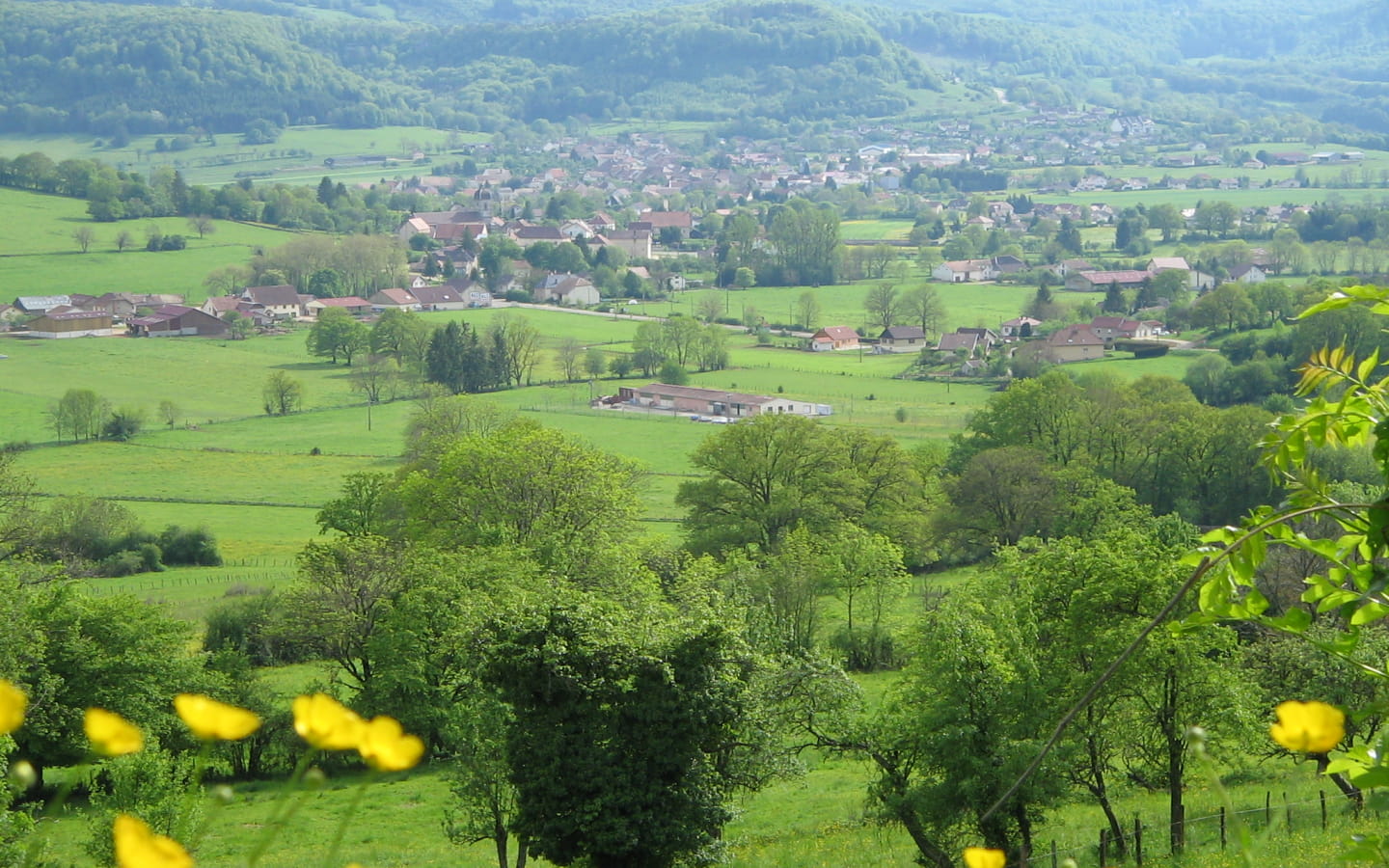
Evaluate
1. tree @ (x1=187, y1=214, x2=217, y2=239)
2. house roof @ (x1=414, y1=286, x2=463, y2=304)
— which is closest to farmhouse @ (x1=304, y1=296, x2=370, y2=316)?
house roof @ (x1=414, y1=286, x2=463, y2=304)

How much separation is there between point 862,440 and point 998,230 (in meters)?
119

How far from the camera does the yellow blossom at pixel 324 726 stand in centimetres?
190

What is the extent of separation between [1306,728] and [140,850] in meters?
1.72

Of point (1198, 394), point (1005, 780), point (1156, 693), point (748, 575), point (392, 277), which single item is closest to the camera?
point (1005, 780)

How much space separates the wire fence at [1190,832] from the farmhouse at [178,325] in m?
102

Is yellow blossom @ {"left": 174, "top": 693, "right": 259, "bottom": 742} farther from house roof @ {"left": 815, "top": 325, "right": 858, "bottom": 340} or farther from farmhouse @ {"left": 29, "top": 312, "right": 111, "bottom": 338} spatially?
farmhouse @ {"left": 29, "top": 312, "right": 111, "bottom": 338}

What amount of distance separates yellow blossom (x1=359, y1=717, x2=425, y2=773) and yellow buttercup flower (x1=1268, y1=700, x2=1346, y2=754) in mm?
1319

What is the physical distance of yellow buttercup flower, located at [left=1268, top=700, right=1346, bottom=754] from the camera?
221 cm

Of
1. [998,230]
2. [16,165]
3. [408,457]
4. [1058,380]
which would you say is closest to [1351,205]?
[998,230]

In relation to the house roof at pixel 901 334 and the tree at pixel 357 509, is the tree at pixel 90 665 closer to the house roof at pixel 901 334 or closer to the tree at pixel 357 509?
the tree at pixel 357 509

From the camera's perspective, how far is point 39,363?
96062 mm

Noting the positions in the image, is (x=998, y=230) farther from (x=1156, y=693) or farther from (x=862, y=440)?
(x=1156, y=693)

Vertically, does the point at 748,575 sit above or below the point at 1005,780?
below

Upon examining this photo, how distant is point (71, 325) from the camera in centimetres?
10969
